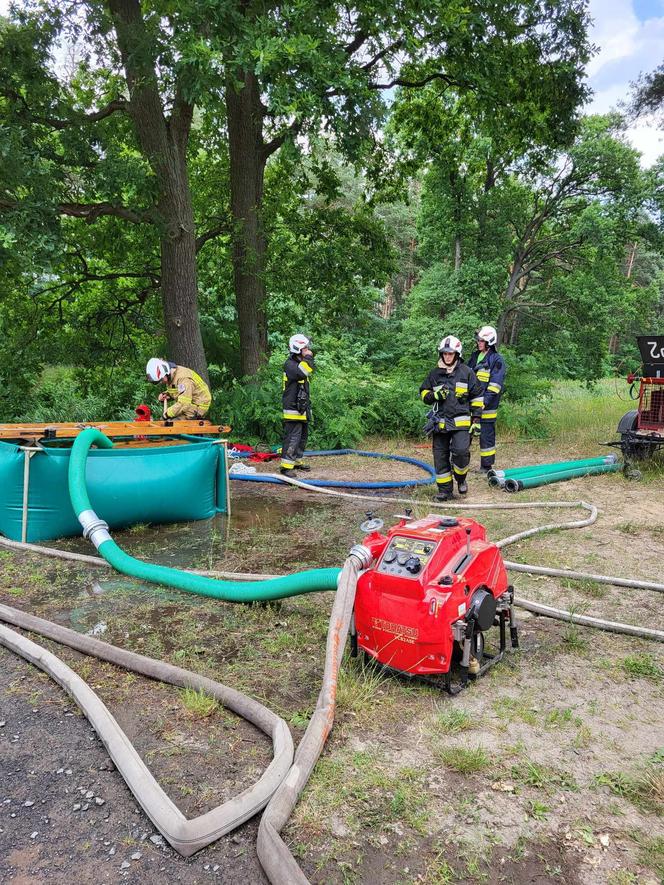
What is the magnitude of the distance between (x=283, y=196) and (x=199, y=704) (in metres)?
10.6

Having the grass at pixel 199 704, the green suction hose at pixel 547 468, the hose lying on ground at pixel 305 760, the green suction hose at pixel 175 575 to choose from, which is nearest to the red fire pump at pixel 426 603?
the hose lying on ground at pixel 305 760

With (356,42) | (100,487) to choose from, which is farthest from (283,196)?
(100,487)

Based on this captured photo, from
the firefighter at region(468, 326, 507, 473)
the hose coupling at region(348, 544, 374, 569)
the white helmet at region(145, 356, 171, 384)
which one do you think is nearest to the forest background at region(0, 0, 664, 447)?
the white helmet at region(145, 356, 171, 384)

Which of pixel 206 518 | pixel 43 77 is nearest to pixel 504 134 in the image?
pixel 43 77

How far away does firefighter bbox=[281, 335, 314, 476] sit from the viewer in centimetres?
818

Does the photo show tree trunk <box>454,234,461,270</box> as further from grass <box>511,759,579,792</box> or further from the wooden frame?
grass <box>511,759,579,792</box>

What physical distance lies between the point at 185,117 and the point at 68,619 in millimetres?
7943

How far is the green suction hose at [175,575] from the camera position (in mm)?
3172

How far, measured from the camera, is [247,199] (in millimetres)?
10336

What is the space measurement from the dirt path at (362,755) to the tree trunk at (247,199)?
7.30 metres

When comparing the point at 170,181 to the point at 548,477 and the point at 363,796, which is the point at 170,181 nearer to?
the point at 548,477

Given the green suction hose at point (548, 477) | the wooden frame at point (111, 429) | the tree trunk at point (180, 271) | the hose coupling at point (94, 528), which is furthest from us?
the tree trunk at point (180, 271)

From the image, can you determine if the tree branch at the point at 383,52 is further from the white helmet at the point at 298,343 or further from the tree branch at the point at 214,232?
the white helmet at the point at 298,343

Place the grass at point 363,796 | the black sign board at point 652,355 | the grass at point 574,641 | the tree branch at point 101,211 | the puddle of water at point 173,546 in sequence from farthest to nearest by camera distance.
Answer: the tree branch at point 101,211, the black sign board at point 652,355, the puddle of water at point 173,546, the grass at point 574,641, the grass at point 363,796
